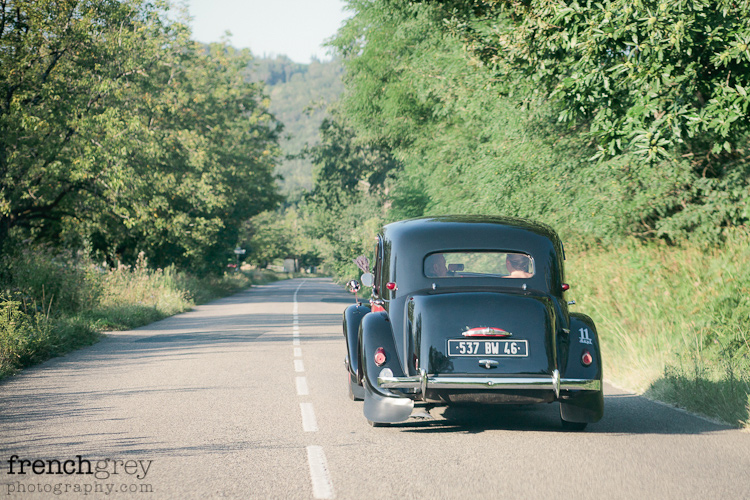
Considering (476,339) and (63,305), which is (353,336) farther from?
(63,305)

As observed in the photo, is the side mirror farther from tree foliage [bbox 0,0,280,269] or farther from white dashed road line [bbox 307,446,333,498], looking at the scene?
tree foliage [bbox 0,0,280,269]

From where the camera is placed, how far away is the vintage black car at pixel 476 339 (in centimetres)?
675

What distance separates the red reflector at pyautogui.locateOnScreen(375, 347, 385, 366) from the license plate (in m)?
0.61

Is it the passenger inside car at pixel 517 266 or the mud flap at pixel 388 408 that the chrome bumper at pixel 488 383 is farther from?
the passenger inside car at pixel 517 266

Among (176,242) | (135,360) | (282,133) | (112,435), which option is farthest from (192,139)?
(112,435)

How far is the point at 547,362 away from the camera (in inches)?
268

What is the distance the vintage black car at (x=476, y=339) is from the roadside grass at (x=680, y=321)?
1.81 m

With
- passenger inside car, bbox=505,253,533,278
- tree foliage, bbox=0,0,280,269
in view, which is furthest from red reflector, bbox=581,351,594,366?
tree foliage, bbox=0,0,280,269

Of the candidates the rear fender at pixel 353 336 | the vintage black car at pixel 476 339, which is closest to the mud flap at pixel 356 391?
the rear fender at pixel 353 336

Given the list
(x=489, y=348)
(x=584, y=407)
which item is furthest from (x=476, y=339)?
(x=584, y=407)

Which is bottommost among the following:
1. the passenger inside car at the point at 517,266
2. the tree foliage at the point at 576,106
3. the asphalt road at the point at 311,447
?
the asphalt road at the point at 311,447

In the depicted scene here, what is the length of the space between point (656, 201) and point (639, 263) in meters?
1.39

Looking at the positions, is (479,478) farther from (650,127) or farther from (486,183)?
(486,183)

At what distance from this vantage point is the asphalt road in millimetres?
5289
